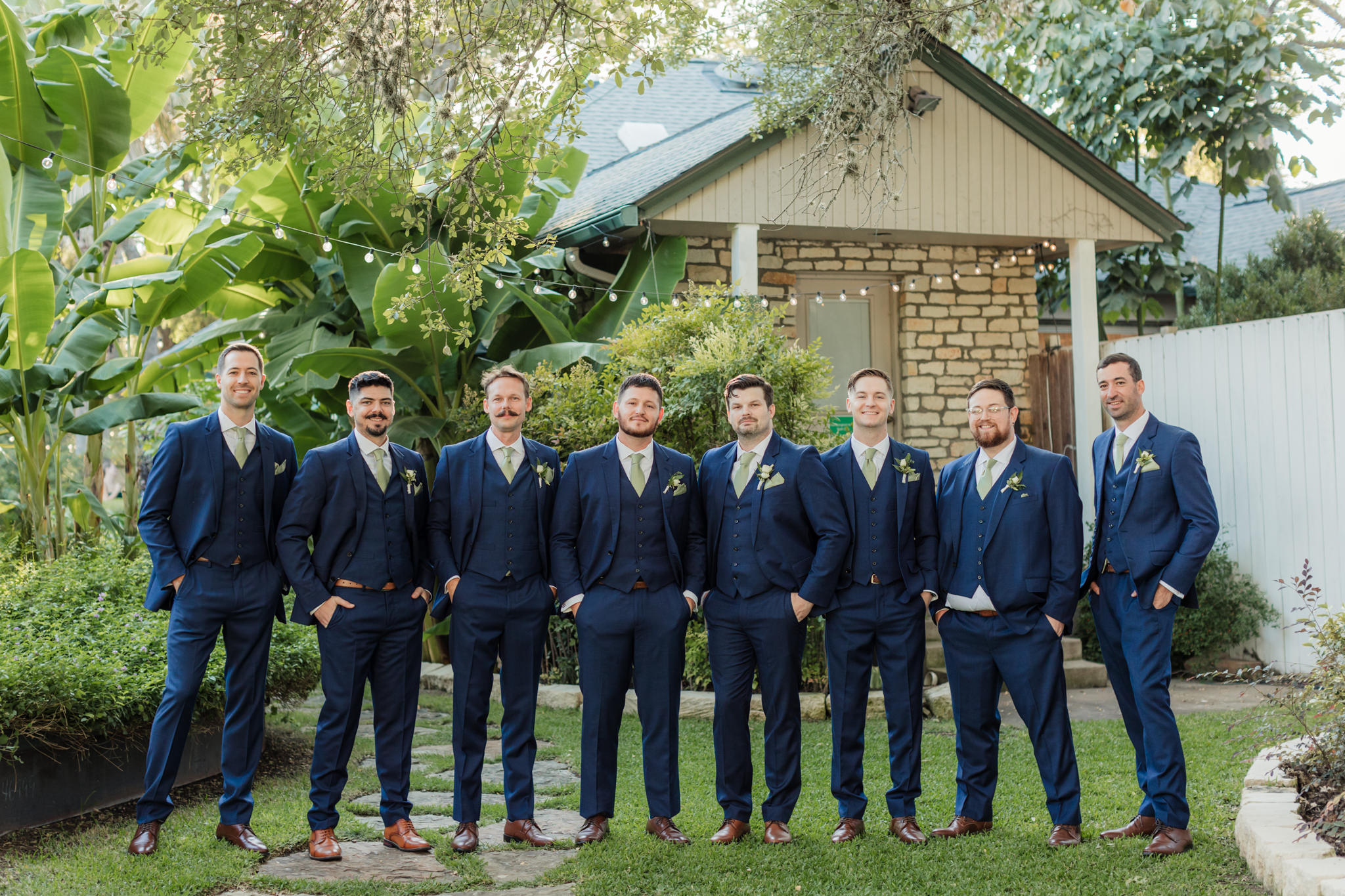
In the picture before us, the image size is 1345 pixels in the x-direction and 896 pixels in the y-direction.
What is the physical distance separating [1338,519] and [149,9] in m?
9.27

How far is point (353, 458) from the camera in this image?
494cm

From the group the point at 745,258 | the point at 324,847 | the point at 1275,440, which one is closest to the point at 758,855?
the point at 324,847

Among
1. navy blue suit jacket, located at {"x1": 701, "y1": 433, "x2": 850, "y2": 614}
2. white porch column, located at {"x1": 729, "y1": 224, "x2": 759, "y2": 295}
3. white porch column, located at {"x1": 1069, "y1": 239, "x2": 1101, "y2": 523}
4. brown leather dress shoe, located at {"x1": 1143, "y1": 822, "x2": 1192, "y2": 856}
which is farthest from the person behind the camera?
white porch column, located at {"x1": 1069, "y1": 239, "x2": 1101, "y2": 523}

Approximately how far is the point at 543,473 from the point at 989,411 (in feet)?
6.57

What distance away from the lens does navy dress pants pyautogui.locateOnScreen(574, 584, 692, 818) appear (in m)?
4.92

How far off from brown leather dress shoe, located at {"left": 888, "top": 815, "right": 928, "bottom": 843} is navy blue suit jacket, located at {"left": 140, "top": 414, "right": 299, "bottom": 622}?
2879 millimetres

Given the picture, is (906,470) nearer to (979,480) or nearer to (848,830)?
(979,480)

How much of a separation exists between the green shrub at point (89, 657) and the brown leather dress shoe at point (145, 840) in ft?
2.19

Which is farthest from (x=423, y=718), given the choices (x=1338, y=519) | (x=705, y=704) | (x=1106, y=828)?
(x=1338, y=519)

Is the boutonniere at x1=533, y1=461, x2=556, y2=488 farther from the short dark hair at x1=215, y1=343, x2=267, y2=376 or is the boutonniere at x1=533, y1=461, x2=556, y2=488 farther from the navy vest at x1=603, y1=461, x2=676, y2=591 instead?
the short dark hair at x1=215, y1=343, x2=267, y2=376

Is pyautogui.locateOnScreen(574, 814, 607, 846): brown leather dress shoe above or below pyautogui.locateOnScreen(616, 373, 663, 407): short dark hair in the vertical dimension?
below

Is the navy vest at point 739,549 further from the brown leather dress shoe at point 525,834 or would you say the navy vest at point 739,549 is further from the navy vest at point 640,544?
the brown leather dress shoe at point 525,834

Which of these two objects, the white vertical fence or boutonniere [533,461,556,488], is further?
the white vertical fence

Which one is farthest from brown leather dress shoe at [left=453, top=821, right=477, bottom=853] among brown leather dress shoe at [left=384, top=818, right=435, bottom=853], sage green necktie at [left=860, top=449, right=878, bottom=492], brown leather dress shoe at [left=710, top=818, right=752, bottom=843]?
sage green necktie at [left=860, top=449, right=878, bottom=492]
